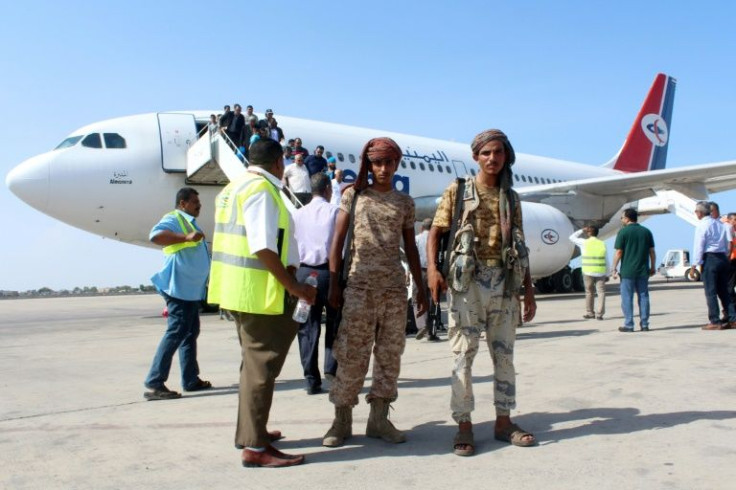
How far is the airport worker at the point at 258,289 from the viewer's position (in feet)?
10.1

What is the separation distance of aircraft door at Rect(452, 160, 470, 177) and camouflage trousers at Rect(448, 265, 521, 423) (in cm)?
1348

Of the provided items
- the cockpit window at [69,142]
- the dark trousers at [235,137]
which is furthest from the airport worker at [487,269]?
the cockpit window at [69,142]

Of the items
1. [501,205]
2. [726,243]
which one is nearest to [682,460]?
[501,205]

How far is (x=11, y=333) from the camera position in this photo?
31.2 ft


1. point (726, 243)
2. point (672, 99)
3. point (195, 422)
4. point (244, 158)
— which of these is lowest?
point (195, 422)

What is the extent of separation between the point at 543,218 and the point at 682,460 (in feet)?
36.3

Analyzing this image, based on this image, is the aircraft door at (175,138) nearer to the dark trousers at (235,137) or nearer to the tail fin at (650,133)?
the dark trousers at (235,137)

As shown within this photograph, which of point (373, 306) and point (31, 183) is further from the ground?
point (31, 183)

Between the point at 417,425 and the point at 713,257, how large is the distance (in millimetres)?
5930

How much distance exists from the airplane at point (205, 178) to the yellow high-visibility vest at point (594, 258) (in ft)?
9.82

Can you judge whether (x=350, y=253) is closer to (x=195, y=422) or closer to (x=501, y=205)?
(x=501, y=205)

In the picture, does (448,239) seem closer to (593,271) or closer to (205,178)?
(593,271)

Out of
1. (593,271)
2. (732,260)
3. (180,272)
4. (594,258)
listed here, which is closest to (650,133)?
(594,258)

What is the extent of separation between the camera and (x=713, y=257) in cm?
809
